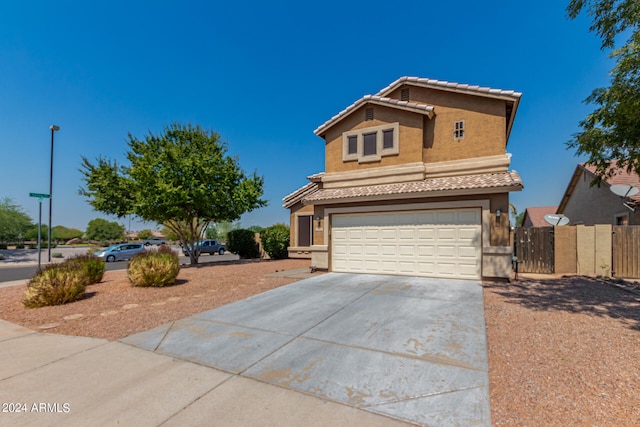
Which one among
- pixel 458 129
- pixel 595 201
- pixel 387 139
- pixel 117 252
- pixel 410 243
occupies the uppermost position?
pixel 458 129

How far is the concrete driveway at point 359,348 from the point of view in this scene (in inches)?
128

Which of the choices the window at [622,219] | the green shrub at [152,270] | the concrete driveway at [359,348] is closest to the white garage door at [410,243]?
the concrete driveway at [359,348]

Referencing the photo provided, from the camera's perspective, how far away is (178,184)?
50.4 ft

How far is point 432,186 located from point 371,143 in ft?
12.2

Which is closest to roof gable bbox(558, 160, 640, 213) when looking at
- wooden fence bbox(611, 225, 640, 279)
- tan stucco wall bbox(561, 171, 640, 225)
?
tan stucco wall bbox(561, 171, 640, 225)

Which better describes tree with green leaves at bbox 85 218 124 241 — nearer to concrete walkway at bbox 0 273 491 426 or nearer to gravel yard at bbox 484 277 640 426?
concrete walkway at bbox 0 273 491 426

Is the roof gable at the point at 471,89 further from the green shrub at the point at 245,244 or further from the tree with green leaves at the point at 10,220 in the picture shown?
the tree with green leaves at the point at 10,220

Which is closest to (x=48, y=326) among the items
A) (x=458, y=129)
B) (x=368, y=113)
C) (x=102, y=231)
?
(x=368, y=113)

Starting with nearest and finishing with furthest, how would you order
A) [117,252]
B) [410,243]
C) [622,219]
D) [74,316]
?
1. [74,316]
2. [410,243]
3. [622,219]
4. [117,252]

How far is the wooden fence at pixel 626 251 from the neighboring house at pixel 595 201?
2475mm

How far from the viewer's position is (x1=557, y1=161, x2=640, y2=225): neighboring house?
1544 cm

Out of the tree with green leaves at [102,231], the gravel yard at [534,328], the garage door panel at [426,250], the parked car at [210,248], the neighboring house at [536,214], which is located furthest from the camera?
the tree with green leaves at [102,231]

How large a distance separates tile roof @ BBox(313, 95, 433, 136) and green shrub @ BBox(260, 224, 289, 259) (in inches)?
381

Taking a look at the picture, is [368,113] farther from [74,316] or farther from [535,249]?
[74,316]
